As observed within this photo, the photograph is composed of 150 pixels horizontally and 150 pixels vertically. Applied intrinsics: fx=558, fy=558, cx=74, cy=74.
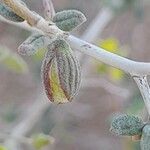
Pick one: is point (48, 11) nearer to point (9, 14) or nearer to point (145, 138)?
point (9, 14)

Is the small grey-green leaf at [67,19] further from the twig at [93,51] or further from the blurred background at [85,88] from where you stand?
the blurred background at [85,88]

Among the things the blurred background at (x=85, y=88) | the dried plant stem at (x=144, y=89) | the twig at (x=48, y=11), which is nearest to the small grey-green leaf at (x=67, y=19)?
the twig at (x=48, y=11)

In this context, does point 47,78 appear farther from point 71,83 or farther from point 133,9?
point 133,9

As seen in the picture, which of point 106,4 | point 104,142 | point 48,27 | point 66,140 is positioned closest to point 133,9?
point 106,4

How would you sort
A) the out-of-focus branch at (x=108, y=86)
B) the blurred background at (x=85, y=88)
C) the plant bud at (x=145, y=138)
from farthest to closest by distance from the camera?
the out-of-focus branch at (x=108, y=86) < the blurred background at (x=85, y=88) < the plant bud at (x=145, y=138)

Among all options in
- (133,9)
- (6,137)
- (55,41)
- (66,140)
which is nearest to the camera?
(55,41)

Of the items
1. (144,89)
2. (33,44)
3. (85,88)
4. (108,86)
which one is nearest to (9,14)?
(33,44)
